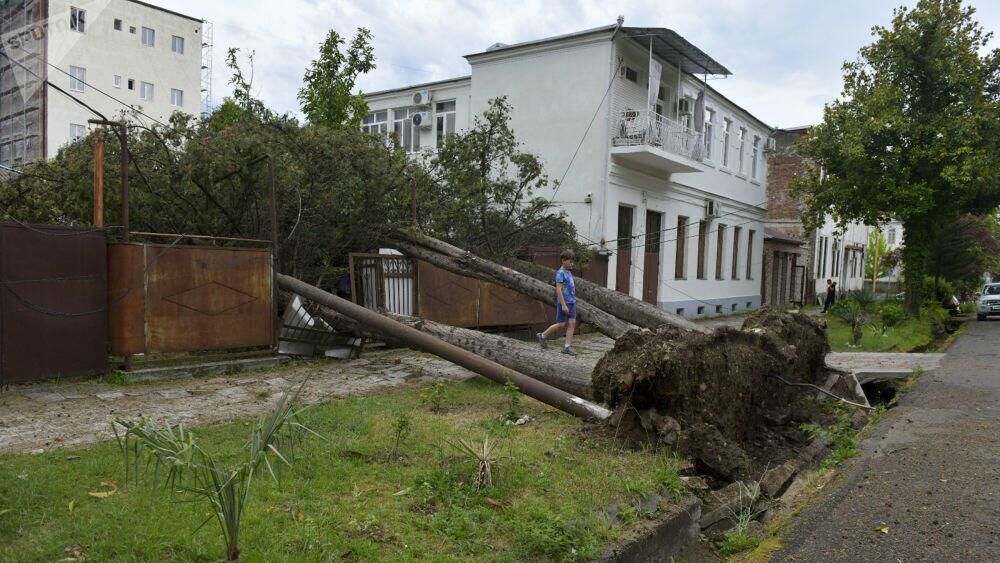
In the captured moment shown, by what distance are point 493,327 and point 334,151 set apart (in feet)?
15.7

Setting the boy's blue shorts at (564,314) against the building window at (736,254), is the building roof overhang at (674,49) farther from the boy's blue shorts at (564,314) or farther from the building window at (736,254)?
the boy's blue shorts at (564,314)

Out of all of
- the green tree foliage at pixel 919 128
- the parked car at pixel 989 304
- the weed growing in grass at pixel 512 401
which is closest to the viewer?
the weed growing in grass at pixel 512 401

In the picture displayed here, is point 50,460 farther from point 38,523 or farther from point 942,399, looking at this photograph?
point 942,399

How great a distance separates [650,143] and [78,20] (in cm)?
3147

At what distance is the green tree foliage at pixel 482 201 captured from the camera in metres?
12.8

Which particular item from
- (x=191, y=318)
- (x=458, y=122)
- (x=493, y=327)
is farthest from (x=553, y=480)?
(x=458, y=122)

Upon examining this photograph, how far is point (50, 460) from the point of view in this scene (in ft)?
14.9

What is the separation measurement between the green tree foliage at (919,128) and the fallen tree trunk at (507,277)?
13847 millimetres

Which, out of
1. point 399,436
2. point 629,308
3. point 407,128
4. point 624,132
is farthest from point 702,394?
point 407,128

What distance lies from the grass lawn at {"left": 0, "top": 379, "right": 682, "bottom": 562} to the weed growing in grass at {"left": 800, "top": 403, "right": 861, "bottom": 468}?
Answer: 6.06 ft

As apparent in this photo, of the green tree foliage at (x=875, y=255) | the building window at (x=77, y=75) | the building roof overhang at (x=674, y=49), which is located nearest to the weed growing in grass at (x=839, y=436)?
the building roof overhang at (x=674, y=49)

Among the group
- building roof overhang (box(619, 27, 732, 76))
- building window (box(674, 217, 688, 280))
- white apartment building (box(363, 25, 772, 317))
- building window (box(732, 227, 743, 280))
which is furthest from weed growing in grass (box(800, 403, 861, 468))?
building window (box(732, 227, 743, 280))

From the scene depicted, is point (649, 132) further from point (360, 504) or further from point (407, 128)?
point (360, 504)

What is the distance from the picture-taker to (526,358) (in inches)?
292
